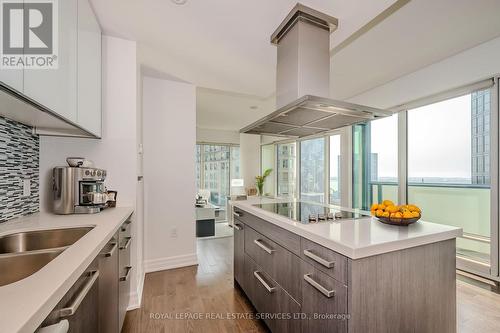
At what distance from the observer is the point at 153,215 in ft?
9.65

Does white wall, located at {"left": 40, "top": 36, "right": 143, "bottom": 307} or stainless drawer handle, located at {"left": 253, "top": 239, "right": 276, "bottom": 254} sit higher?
white wall, located at {"left": 40, "top": 36, "right": 143, "bottom": 307}

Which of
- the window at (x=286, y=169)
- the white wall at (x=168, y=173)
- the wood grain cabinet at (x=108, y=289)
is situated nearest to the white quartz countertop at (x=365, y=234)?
the wood grain cabinet at (x=108, y=289)

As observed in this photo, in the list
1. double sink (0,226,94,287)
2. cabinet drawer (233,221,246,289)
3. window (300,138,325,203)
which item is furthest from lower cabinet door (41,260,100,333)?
window (300,138,325,203)

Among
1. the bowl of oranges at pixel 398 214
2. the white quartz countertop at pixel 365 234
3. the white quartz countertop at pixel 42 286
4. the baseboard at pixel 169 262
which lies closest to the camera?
the white quartz countertop at pixel 42 286

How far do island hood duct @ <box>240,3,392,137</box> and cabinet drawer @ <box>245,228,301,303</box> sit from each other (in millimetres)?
989

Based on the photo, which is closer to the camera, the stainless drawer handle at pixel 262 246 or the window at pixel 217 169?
the stainless drawer handle at pixel 262 246

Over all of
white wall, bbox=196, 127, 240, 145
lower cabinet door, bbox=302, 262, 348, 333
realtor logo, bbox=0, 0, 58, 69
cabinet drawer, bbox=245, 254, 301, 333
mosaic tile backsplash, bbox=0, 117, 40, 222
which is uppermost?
white wall, bbox=196, 127, 240, 145

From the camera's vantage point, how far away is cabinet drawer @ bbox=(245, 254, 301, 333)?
1386 mm

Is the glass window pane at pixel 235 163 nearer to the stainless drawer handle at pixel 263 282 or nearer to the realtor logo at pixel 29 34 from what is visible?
the stainless drawer handle at pixel 263 282

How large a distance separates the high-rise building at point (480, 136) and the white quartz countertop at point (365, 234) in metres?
2.10

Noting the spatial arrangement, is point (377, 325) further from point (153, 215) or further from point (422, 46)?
point (422, 46)

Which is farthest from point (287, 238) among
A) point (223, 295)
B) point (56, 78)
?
point (56, 78)

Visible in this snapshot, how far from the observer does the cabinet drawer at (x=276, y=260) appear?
136 cm

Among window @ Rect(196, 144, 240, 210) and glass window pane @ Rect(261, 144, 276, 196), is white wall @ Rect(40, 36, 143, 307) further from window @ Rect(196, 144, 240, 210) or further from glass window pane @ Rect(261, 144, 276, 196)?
glass window pane @ Rect(261, 144, 276, 196)
